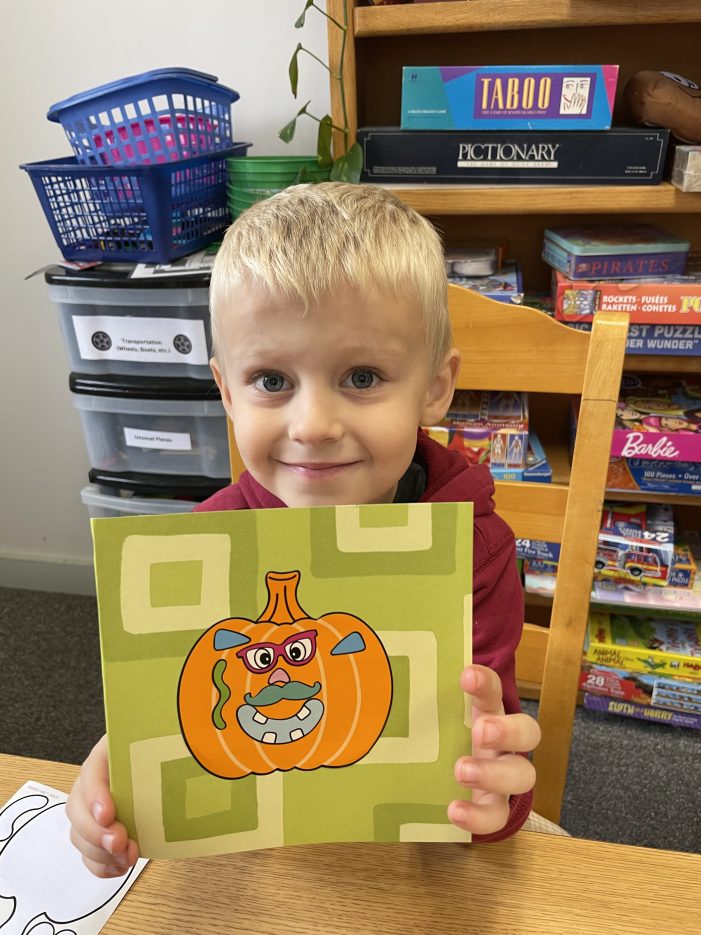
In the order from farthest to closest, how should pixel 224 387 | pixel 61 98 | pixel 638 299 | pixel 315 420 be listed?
1. pixel 61 98
2. pixel 638 299
3. pixel 224 387
4. pixel 315 420

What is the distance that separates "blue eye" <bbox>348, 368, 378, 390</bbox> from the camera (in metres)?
0.55

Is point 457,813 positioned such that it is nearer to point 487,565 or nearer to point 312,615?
point 312,615

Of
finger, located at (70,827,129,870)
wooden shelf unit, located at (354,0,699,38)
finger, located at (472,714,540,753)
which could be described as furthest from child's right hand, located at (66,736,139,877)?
wooden shelf unit, located at (354,0,699,38)

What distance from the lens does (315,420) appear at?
0.52 metres

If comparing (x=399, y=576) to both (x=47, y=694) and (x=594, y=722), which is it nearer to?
(x=594, y=722)

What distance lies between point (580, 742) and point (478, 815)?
122 cm

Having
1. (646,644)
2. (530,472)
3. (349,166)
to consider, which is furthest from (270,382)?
(646,644)

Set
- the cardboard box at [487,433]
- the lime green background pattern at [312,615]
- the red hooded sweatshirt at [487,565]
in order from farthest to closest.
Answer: the cardboard box at [487,433] → the red hooded sweatshirt at [487,565] → the lime green background pattern at [312,615]

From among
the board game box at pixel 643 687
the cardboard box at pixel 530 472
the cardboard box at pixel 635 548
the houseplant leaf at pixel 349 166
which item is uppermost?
the houseplant leaf at pixel 349 166

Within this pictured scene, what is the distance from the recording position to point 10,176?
1.63 meters

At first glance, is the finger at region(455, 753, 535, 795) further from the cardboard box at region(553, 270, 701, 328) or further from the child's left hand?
the cardboard box at region(553, 270, 701, 328)

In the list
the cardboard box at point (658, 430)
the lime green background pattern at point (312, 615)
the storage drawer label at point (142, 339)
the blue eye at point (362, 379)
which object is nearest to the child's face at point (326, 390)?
the blue eye at point (362, 379)

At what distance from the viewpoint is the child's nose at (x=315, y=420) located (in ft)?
1.72

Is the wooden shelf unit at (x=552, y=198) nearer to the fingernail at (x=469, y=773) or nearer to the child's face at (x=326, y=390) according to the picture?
the child's face at (x=326, y=390)
